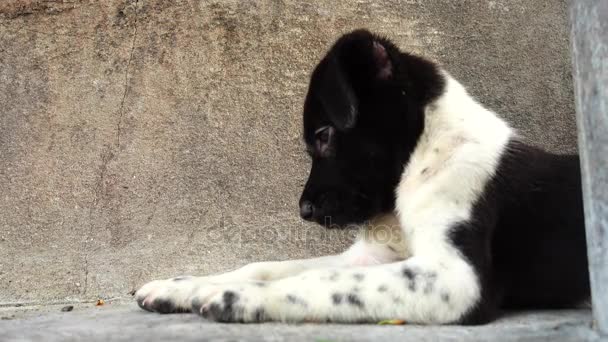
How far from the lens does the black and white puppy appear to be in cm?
233

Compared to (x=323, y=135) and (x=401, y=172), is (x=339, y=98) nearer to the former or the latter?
(x=323, y=135)

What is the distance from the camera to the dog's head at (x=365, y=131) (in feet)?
9.67

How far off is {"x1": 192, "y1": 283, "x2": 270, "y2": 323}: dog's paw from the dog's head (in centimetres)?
77

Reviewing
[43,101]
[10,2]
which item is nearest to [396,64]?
[43,101]

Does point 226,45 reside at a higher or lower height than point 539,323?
higher

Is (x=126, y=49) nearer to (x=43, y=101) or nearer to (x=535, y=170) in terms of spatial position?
(x=43, y=101)

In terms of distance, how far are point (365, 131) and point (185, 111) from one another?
58.3 inches

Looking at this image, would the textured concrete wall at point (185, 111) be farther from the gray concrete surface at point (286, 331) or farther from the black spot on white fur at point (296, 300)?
the black spot on white fur at point (296, 300)

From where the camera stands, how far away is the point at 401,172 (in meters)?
2.94

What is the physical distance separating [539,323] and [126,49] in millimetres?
2875

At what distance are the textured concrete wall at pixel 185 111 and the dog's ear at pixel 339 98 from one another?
1156 mm

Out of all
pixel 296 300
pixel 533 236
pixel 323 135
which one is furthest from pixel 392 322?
pixel 323 135

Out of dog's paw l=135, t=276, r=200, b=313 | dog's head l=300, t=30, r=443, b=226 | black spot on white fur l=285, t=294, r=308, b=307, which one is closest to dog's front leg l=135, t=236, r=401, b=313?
dog's paw l=135, t=276, r=200, b=313

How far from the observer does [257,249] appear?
3932 mm
